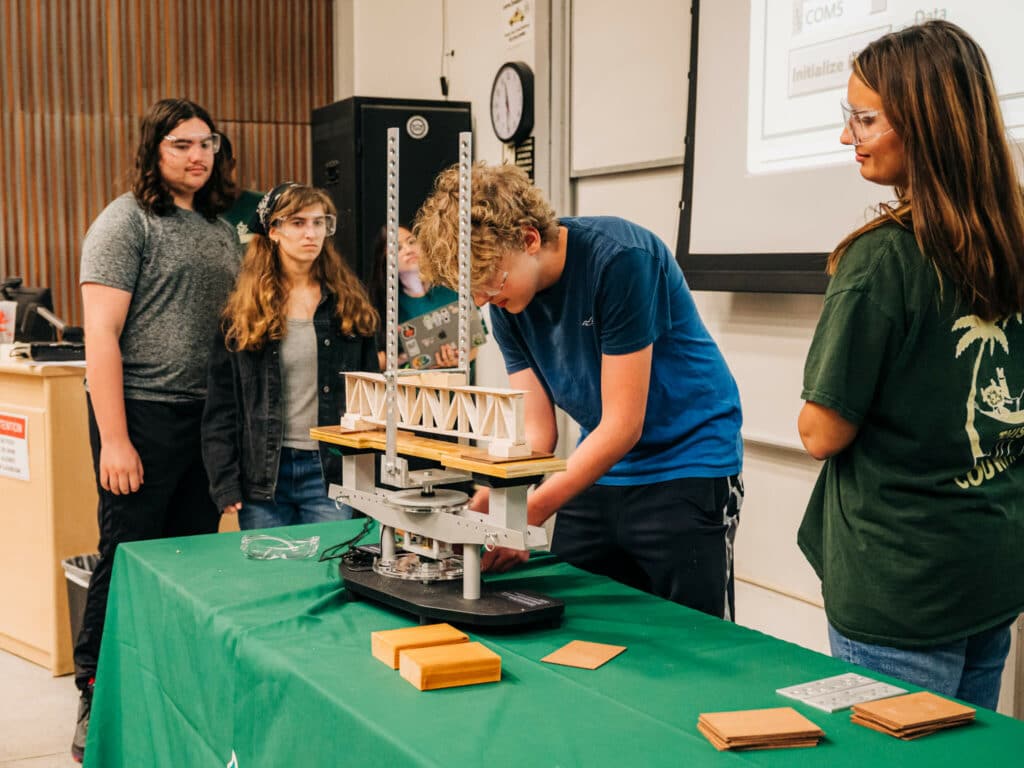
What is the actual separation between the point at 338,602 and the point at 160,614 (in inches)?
13.2

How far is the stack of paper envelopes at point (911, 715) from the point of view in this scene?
1041mm

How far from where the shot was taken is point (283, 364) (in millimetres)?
2371

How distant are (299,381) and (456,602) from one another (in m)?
1.09

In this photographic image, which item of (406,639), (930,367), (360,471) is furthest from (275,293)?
(930,367)

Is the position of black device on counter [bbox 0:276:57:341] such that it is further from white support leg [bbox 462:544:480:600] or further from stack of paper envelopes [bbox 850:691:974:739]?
stack of paper envelopes [bbox 850:691:974:739]

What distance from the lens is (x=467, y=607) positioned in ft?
4.51

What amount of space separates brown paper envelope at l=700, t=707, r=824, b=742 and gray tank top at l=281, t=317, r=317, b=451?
56.9 inches

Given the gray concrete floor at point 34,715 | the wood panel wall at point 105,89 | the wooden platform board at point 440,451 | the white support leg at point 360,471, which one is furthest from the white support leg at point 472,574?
the wood panel wall at point 105,89

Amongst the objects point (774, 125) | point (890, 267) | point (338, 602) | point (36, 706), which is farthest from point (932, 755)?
point (36, 706)

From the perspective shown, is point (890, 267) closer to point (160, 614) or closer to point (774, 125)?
point (160, 614)

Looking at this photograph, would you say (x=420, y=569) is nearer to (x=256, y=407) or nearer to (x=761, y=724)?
(x=761, y=724)

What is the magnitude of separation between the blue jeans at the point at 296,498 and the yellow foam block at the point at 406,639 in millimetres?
1060

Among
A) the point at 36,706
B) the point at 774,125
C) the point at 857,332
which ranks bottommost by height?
the point at 36,706

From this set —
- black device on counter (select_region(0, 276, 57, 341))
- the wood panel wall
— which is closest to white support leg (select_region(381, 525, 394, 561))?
black device on counter (select_region(0, 276, 57, 341))
